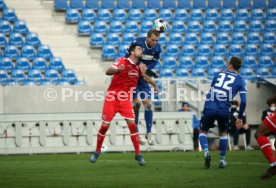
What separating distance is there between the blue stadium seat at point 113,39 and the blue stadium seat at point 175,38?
222 centimetres

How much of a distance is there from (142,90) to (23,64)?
11.0 m

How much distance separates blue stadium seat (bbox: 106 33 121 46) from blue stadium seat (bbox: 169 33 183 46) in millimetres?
2221

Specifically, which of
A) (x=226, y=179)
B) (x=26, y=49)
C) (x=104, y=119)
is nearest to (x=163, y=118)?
(x=26, y=49)

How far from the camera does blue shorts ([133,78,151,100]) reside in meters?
17.3

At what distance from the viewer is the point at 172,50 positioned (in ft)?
98.6

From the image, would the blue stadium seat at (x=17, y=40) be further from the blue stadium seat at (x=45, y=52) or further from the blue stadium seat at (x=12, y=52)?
the blue stadium seat at (x=45, y=52)

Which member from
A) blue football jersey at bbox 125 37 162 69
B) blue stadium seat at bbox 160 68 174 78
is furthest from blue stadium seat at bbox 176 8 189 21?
blue football jersey at bbox 125 37 162 69

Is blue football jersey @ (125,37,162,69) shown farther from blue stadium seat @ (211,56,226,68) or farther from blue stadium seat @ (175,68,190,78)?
blue stadium seat @ (211,56,226,68)

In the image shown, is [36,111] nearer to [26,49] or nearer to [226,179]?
[26,49]

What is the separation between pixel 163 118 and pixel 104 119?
9.01 meters

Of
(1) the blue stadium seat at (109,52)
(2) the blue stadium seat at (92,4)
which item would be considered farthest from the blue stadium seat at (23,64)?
(2) the blue stadium seat at (92,4)

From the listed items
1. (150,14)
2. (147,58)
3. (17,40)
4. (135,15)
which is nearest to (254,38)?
(150,14)

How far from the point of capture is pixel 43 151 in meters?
23.5

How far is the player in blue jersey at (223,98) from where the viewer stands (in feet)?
48.0
